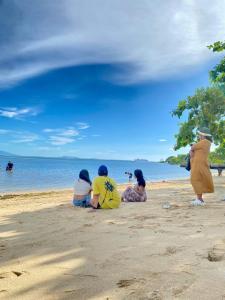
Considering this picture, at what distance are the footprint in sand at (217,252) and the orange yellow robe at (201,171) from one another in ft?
18.0

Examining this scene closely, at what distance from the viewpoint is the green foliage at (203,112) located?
26.9 metres

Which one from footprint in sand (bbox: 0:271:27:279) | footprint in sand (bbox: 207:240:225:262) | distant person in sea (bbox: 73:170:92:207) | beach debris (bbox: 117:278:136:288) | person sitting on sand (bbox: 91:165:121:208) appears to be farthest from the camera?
distant person in sea (bbox: 73:170:92:207)

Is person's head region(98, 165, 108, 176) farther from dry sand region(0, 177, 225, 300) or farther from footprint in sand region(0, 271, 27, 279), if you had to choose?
footprint in sand region(0, 271, 27, 279)

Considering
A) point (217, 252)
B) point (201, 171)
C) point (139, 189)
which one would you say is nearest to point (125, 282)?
point (217, 252)

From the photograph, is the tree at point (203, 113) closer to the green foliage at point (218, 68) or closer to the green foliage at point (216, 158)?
the green foliage at point (216, 158)


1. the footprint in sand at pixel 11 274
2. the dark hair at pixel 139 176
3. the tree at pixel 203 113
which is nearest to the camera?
the footprint in sand at pixel 11 274

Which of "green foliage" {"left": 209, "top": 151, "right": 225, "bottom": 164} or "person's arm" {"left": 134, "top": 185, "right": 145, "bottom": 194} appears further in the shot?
"green foliage" {"left": 209, "top": 151, "right": 225, "bottom": 164}

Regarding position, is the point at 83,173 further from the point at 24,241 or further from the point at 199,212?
the point at 24,241

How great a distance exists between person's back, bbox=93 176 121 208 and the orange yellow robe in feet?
8.01

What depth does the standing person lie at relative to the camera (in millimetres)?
9883

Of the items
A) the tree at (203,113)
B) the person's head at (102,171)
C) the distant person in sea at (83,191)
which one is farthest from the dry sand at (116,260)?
the tree at (203,113)

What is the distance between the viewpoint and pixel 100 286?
3266mm

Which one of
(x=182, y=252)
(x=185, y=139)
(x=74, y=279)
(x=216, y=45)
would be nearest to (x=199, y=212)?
(x=182, y=252)

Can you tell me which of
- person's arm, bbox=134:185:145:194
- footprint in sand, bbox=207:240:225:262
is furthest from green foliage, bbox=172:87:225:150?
footprint in sand, bbox=207:240:225:262
